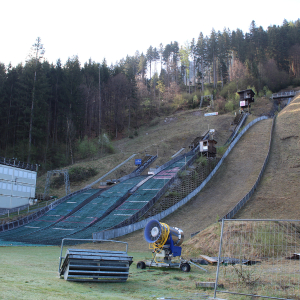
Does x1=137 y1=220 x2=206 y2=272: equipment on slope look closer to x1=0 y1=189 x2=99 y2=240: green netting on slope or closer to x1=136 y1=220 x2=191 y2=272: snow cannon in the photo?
x1=136 y1=220 x2=191 y2=272: snow cannon

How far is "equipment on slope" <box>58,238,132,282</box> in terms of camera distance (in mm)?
7457

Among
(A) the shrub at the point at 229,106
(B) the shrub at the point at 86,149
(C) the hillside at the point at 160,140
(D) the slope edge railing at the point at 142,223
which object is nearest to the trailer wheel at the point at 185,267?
(D) the slope edge railing at the point at 142,223

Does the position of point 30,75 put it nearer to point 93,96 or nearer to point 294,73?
point 93,96

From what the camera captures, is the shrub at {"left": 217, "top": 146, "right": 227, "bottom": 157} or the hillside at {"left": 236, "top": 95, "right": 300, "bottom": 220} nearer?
the hillside at {"left": 236, "top": 95, "right": 300, "bottom": 220}

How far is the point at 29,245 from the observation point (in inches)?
800

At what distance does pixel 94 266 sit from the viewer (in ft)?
24.9

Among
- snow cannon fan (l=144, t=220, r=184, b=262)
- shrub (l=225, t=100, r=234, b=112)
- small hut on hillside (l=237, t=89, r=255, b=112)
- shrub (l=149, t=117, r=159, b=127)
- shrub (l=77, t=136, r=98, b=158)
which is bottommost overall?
snow cannon fan (l=144, t=220, r=184, b=262)

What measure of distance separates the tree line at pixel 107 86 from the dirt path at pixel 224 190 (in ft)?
94.5

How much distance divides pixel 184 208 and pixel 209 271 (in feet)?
55.7

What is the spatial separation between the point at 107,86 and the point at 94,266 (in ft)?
231

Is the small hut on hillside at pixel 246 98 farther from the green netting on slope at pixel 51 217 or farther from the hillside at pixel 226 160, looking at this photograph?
the green netting on slope at pixel 51 217

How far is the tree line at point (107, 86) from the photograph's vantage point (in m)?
52.8

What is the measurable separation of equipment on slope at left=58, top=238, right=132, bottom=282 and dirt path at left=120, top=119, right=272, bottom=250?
12.6 meters

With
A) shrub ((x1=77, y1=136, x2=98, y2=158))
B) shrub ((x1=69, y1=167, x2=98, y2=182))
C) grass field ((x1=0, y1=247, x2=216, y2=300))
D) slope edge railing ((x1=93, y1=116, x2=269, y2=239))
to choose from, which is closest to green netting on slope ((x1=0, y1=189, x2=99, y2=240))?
slope edge railing ((x1=93, y1=116, x2=269, y2=239))
